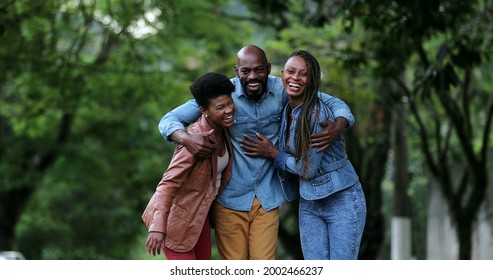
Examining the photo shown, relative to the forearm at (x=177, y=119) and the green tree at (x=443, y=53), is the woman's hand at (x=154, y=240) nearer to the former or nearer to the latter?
the forearm at (x=177, y=119)

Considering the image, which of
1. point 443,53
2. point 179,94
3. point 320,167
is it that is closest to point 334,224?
point 320,167

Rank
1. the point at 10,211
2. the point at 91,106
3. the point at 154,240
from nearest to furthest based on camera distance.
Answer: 1. the point at 154,240
2. the point at 91,106
3. the point at 10,211

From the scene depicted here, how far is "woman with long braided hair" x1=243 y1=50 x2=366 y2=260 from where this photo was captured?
578cm

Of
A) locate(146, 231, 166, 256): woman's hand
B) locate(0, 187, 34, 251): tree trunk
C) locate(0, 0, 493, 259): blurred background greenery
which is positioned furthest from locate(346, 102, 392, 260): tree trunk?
locate(146, 231, 166, 256): woman's hand

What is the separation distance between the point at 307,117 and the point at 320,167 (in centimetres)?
32

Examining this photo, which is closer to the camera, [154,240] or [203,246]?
[154,240]

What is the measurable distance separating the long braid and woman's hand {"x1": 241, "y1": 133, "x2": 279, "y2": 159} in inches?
7.7

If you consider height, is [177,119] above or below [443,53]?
below

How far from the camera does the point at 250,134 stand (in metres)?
6.01

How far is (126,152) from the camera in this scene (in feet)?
67.6

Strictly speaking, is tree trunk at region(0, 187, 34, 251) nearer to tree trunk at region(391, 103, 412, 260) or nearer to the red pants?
tree trunk at region(391, 103, 412, 260)

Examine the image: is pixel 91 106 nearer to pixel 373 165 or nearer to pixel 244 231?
pixel 373 165
